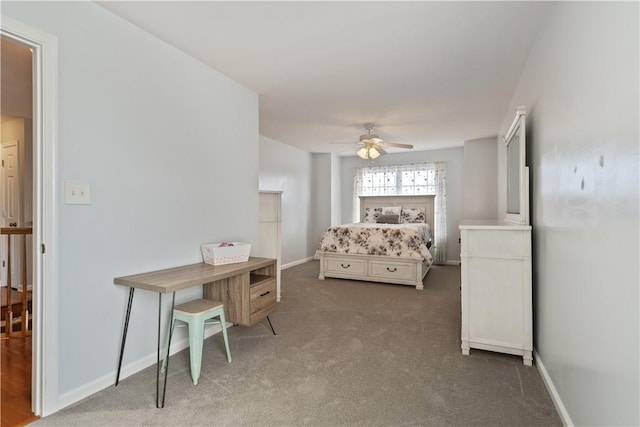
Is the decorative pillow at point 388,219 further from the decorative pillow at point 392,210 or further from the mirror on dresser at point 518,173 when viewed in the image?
the mirror on dresser at point 518,173

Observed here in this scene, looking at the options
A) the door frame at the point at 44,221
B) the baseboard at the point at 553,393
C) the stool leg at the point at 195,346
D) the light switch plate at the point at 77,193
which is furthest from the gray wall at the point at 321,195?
the door frame at the point at 44,221

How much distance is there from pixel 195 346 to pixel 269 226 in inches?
74.7

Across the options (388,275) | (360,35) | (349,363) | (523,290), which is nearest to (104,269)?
(349,363)

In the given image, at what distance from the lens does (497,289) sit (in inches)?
89.0

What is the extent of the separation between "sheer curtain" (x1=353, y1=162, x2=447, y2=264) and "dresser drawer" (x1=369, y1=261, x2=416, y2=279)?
6.64 ft

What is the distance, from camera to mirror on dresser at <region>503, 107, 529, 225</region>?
2270 mm

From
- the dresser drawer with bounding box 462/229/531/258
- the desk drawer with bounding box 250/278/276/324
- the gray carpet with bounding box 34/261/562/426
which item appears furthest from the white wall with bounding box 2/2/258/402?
the dresser drawer with bounding box 462/229/531/258

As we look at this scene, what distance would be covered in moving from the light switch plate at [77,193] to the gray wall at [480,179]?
5495 millimetres

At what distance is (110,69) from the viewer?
1.98 m

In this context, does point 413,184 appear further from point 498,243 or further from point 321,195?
point 498,243

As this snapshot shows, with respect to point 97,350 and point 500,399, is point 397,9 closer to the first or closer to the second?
point 500,399

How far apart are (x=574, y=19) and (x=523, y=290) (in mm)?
1623

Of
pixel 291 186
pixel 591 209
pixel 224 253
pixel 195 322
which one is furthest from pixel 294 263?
pixel 591 209

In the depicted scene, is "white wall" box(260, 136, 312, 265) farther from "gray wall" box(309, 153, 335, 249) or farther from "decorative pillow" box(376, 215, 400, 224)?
"decorative pillow" box(376, 215, 400, 224)
